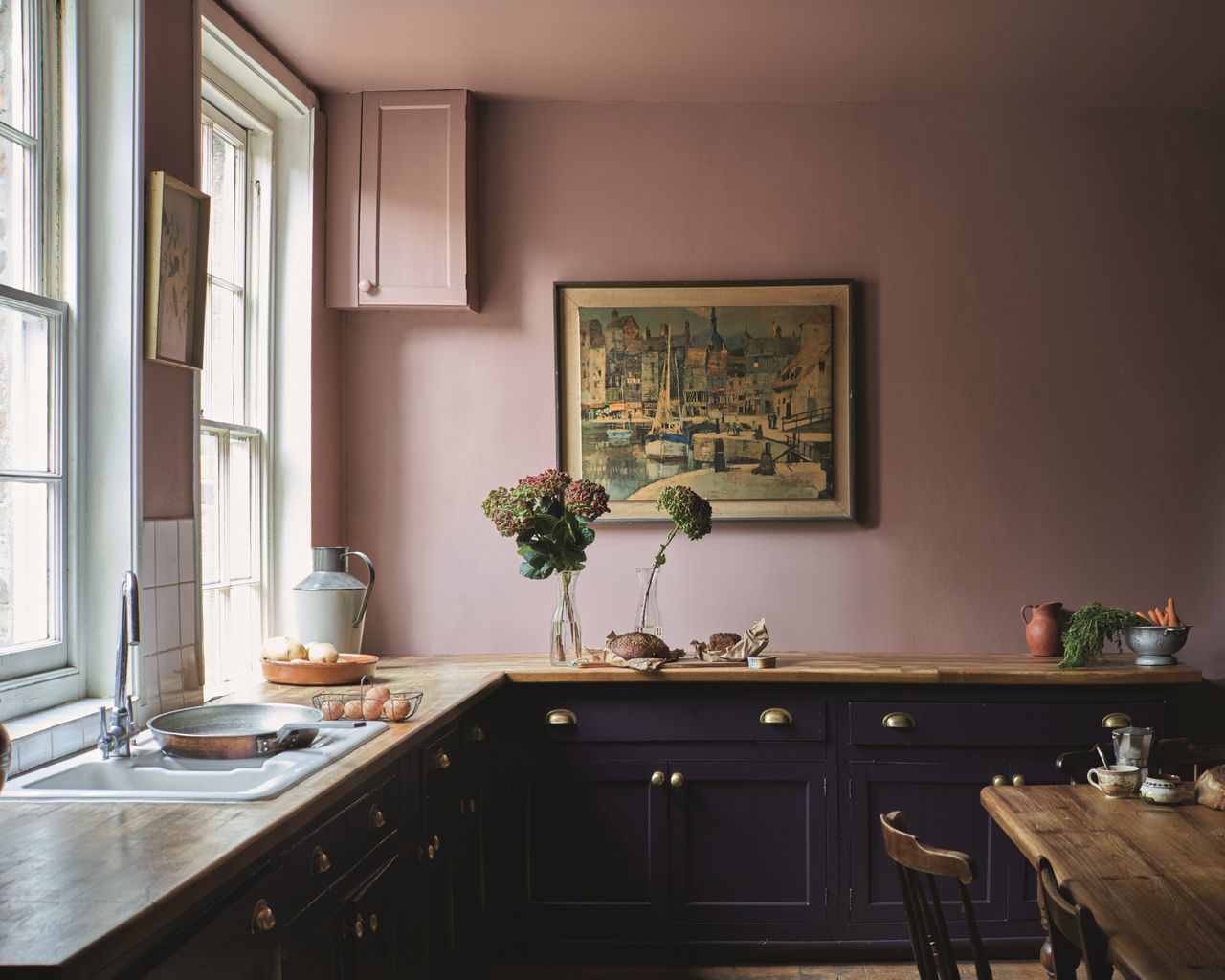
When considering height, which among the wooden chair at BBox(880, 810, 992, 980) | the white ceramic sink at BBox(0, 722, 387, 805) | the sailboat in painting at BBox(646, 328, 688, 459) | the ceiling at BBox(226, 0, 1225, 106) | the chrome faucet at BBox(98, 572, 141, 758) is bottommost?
the wooden chair at BBox(880, 810, 992, 980)

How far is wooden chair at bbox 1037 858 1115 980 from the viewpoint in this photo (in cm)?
166

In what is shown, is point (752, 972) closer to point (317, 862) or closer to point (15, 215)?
point (317, 862)

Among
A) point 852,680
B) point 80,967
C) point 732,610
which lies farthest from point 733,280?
point 80,967

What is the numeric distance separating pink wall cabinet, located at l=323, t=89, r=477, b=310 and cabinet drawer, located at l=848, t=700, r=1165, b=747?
206 cm

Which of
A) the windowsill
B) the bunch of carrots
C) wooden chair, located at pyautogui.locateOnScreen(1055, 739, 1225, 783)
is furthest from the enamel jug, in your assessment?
the bunch of carrots

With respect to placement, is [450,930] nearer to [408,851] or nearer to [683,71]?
[408,851]

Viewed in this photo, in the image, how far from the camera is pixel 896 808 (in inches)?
143

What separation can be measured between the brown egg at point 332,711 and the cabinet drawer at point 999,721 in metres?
1.76

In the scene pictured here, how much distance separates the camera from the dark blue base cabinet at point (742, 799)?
3.64 meters

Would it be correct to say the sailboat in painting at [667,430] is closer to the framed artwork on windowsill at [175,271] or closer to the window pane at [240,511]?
the window pane at [240,511]

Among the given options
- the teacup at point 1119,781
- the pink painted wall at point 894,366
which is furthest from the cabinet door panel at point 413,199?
the teacup at point 1119,781

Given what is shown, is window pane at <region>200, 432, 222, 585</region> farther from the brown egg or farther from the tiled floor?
the tiled floor

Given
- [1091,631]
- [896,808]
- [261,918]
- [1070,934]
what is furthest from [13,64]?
[1091,631]

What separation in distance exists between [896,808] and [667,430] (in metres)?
1.52
